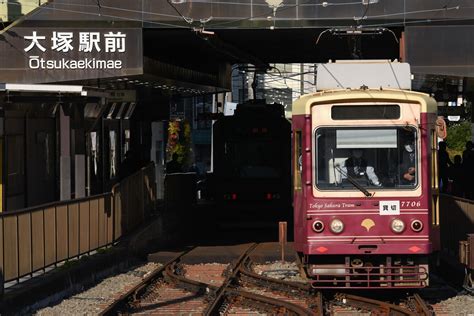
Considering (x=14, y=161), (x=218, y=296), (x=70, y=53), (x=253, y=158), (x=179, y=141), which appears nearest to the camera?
(x=218, y=296)

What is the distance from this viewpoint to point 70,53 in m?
18.5

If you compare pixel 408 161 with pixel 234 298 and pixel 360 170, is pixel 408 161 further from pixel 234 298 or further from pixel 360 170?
pixel 234 298

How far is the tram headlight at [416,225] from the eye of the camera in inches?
497

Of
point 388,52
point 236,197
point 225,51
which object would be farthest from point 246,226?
point 388,52

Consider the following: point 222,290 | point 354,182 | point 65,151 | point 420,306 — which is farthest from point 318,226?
point 65,151

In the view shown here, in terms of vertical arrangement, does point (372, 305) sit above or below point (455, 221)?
below

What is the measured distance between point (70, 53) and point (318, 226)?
7933 millimetres

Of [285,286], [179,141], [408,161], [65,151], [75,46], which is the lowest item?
[285,286]

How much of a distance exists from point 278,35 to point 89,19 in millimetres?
4919

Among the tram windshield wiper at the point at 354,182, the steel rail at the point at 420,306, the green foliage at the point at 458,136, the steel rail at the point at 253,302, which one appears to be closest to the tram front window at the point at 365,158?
the tram windshield wiper at the point at 354,182

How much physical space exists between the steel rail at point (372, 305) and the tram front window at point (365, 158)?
1628 millimetres

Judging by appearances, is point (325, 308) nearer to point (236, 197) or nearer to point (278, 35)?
point (278, 35)

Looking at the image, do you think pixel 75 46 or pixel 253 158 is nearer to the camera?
pixel 75 46

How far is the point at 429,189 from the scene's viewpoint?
12734 mm
